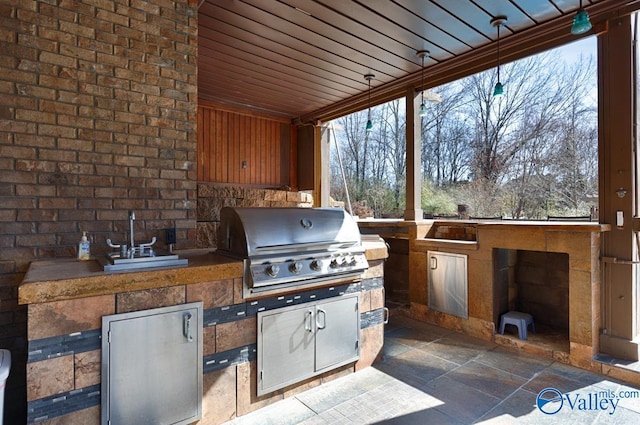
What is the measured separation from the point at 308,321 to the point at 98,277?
1.42 meters

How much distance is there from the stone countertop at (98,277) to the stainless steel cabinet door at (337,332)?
810 millimetres

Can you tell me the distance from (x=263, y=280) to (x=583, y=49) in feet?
26.8

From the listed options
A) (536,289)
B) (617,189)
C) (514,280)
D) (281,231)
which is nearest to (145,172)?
(281,231)

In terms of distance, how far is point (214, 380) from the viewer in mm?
2219

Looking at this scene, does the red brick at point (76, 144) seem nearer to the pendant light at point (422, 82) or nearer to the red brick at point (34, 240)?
the red brick at point (34, 240)

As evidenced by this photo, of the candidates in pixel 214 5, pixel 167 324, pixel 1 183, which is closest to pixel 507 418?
pixel 167 324

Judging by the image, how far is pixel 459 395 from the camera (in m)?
2.63

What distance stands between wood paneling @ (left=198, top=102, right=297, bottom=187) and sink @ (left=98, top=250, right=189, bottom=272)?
12.9ft

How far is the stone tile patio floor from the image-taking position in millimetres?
2338

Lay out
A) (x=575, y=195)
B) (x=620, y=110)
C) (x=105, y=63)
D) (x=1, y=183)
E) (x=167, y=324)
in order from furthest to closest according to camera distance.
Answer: (x=575, y=195) → (x=620, y=110) → (x=105, y=63) → (x=1, y=183) → (x=167, y=324)

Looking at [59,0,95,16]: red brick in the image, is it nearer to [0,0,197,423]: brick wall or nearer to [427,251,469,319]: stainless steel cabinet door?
[0,0,197,423]: brick wall

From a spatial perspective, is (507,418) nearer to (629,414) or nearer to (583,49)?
(629,414)

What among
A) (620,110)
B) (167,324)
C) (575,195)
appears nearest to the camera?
(167,324)

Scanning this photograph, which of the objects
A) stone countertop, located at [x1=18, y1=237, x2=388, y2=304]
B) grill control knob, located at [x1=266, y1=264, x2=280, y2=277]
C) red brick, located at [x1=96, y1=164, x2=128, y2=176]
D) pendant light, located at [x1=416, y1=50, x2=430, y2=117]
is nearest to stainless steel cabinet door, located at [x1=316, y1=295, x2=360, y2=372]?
grill control knob, located at [x1=266, y1=264, x2=280, y2=277]
